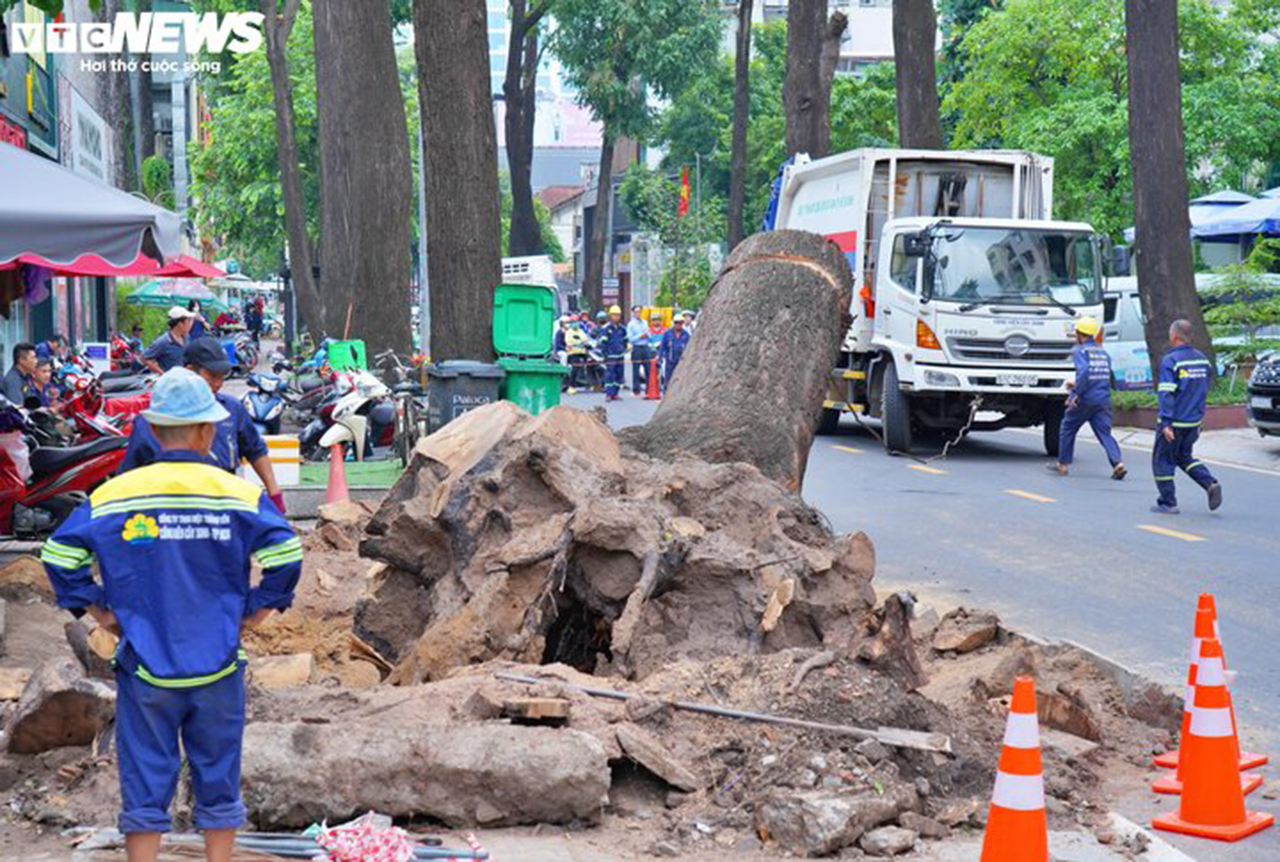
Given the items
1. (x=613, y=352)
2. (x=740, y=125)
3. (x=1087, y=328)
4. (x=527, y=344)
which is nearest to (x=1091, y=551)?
(x=527, y=344)

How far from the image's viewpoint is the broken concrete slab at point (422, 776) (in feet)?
19.0

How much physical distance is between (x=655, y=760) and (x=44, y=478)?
25.5 ft

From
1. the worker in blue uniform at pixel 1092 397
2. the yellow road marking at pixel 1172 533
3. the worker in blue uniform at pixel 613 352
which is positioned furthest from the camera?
the worker in blue uniform at pixel 613 352

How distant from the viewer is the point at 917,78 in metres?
27.9

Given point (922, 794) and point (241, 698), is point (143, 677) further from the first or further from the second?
point (922, 794)

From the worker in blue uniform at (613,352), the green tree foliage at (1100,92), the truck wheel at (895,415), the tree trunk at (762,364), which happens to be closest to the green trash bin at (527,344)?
the tree trunk at (762,364)

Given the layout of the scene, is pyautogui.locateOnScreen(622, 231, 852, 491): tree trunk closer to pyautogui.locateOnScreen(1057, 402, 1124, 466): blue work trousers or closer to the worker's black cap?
the worker's black cap

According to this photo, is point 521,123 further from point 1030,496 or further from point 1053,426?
point 1030,496

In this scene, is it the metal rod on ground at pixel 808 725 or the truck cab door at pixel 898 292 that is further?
the truck cab door at pixel 898 292

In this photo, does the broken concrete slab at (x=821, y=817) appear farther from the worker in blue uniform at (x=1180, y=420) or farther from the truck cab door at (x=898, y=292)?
the truck cab door at (x=898, y=292)

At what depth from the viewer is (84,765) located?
623cm

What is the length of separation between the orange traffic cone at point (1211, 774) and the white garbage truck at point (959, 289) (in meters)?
13.0

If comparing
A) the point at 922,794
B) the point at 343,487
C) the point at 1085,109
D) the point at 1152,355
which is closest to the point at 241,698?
the point at 922,794

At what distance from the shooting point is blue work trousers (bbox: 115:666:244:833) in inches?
192
